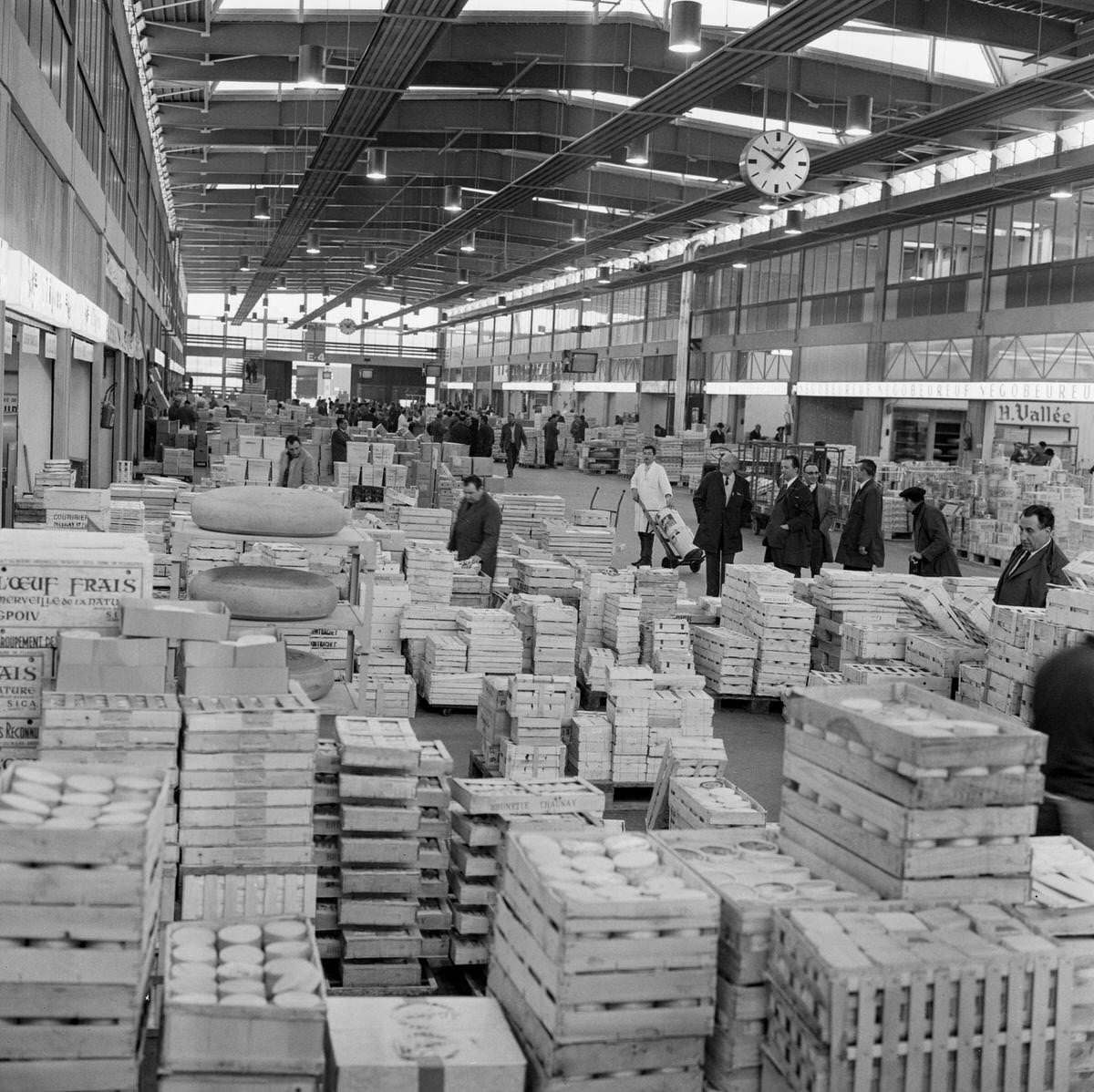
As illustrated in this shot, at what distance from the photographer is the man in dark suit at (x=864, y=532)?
15.9m

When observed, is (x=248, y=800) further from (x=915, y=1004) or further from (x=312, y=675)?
(x=915, y=1004)

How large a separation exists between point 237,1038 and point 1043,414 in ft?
97.0

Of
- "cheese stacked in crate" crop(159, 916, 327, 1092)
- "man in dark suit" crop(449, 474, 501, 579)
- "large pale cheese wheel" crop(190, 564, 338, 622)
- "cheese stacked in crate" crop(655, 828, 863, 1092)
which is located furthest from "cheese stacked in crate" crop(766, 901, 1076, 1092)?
"man in dark suit" crop(449, 474, 501, 579)

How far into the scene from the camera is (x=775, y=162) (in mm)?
17609

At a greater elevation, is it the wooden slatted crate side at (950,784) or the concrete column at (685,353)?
the concrete column at (685,353)

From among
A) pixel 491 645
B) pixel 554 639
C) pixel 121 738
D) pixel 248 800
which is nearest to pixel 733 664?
pixel 554 639

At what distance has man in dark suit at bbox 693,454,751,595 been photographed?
1694cm

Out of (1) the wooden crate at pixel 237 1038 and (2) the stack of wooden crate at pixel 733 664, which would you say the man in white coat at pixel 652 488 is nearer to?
(2) the stack of wooden crate at pixel 733 664

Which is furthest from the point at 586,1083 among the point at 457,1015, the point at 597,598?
the point at 597,598

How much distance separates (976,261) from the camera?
33.9 m

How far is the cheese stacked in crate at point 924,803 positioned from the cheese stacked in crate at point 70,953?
2466 millimetres

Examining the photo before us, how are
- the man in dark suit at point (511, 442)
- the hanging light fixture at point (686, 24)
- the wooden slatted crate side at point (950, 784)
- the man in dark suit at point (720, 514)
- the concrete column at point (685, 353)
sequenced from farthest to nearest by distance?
the concrete column at point (685, 353)
the man in dark suit at point (511, 442)
the man in dark suit at point (720, 514)
the hanging light fixture at point (686, 24)
the wooden slatted crate side at point (950, 784)

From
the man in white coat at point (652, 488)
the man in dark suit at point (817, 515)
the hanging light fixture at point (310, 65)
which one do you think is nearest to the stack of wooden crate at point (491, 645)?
the man in dark suit at point (817, 515)

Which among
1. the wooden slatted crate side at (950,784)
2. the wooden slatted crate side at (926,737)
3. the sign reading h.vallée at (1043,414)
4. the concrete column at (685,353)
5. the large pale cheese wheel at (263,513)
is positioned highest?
the concrete column at (685,353)
